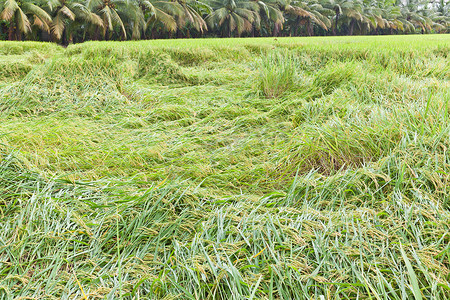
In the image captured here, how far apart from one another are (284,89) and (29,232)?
2611 millimetres

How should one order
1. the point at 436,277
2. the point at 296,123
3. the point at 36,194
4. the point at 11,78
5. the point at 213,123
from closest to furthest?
the point at 436,277 → the point at 36,194 → the point at 296,123 → the point at 213,123 → the point at 11,78

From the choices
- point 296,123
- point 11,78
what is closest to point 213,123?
point 296,123

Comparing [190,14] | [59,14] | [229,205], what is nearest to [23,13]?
[59,14]

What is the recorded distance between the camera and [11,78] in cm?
395

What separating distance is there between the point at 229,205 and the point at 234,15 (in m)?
17.6

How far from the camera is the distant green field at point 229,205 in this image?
0.95 m

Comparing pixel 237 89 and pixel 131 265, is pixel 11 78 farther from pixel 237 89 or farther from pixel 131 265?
pixel 131 265

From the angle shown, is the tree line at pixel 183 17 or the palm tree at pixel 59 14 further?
the tree line at pixel 183 17

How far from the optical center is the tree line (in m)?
12.3

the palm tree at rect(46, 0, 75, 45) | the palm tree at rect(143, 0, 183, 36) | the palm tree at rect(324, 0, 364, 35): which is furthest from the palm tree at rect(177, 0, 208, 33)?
the palm tree at rect(324, 0, 364, 35)

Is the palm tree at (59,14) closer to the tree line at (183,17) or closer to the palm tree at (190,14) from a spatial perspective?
the tree line at (183,17)

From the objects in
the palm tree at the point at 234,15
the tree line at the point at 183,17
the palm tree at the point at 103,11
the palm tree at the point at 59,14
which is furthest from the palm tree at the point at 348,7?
the palm tree at the point at 59,14

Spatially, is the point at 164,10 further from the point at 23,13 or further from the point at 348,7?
the point at 348,7

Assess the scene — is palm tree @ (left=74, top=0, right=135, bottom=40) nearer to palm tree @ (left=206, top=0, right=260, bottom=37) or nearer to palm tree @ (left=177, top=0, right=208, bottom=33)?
palm tree @ (left=177, top=0, right=208, bottom=33)
